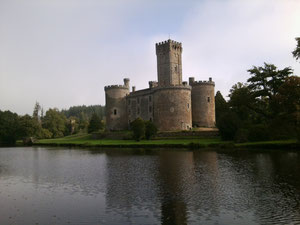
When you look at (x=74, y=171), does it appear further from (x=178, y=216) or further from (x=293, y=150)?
(x=293, y=150)

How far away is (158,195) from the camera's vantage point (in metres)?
12.7

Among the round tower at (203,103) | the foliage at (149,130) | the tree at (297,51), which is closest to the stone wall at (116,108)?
the round tower at (203,103)

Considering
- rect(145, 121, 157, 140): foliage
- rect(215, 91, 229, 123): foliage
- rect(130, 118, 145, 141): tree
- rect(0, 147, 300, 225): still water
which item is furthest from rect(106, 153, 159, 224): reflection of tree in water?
rect(215, 91, 229, 123): foliage

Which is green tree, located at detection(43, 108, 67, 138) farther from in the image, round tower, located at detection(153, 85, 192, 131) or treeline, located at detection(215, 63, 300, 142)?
treeline, located at detection(215, 63, 300, 142)

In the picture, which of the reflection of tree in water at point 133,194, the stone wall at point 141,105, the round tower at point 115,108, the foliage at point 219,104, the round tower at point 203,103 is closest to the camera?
the reflection of tree in water at point 133,194

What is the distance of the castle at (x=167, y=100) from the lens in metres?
47.2

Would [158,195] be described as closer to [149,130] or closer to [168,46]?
[149,130]

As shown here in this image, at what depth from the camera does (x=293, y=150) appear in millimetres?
27312

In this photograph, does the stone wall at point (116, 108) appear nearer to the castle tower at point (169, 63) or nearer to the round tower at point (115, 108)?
the round tower at point (115, 108)

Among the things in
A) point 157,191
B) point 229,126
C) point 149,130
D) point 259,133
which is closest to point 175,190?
point 157,191

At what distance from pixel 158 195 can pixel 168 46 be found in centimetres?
4118

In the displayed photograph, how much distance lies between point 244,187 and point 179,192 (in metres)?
3.17

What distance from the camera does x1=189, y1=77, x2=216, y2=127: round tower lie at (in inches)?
2031

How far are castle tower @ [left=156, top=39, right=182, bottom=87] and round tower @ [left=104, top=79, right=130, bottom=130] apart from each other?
402 inches
